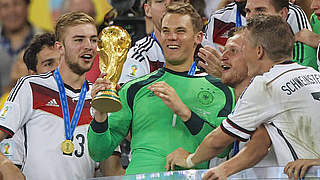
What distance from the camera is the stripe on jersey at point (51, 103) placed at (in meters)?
5.17

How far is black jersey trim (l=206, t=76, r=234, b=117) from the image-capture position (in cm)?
472

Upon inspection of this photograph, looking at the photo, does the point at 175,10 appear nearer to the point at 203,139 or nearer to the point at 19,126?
the point at 203,139

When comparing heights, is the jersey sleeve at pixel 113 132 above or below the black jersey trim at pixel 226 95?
below

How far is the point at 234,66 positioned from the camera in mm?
4785

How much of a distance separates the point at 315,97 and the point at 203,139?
2.73ft

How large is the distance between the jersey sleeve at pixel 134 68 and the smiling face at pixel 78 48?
368 mm

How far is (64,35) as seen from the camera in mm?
5359

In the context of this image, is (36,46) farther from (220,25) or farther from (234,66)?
(234,66)

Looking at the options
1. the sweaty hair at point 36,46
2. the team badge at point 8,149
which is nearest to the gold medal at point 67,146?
the team badge at point 8,149

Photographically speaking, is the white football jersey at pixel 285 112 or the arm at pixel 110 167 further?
the arm at pixel 110 167

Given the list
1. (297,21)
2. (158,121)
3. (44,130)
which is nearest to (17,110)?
(44,130)

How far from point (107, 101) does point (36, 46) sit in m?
2.32

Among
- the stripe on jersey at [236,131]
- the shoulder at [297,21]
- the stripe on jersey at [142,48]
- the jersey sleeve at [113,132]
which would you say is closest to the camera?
the stripe on jersey at [236,131]

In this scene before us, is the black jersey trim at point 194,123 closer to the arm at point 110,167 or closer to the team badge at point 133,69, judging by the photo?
the arm at point 110,167
